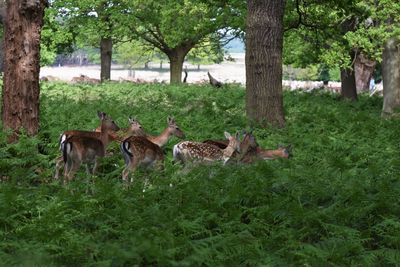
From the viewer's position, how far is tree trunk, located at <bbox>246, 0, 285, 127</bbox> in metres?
15.7

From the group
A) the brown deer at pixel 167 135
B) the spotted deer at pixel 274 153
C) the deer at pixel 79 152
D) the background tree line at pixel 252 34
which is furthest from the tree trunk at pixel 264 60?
the deer at pixel 79 152

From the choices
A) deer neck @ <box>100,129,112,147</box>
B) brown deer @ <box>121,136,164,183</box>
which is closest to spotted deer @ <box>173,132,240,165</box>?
brown deer @ <box>121,136,164,183</box>

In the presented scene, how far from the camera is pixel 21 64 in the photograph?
39.1ft

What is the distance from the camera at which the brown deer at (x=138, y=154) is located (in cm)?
1072

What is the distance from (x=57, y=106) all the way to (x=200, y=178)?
10.6m

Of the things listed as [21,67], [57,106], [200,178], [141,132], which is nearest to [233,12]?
[57,106]

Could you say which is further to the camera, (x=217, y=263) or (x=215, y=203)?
(x=215, y=203)

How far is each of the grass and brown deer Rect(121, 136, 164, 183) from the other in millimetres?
206

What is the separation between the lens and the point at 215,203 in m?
8.19

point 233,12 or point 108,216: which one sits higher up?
point 233,12

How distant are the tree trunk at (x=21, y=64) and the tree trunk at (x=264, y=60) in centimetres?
539

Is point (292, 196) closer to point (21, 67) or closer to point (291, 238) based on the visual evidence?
point (291, 238)

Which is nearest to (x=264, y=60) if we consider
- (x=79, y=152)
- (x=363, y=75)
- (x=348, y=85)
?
(x=79, y=152)

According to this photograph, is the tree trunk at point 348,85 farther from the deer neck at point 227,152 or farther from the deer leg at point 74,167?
the deer leg at point 74,167
